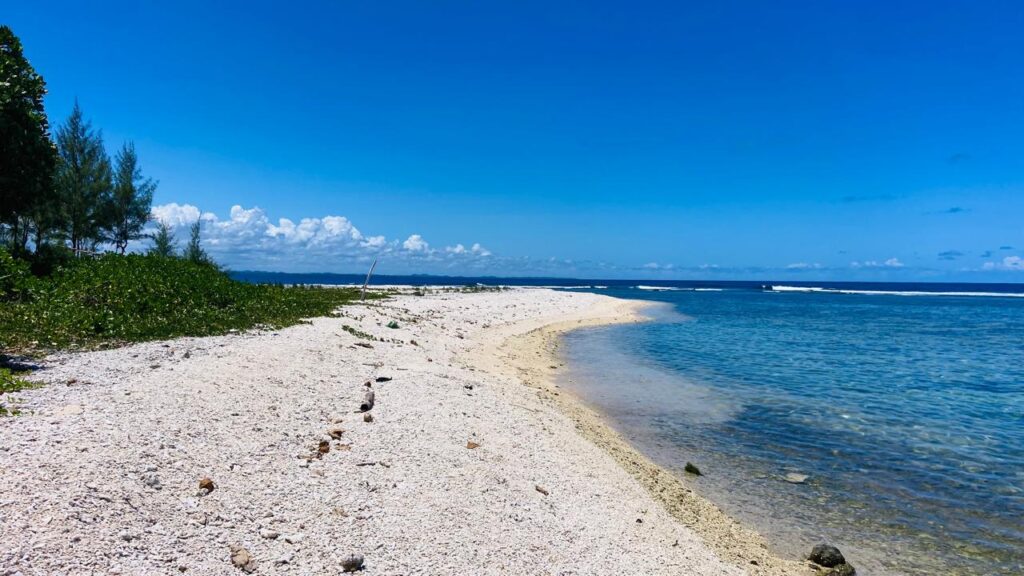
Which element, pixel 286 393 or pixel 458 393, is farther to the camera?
pixel 458 393

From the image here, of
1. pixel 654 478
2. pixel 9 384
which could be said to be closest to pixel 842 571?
pixel 654 478

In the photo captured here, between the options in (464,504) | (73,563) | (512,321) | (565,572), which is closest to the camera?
(73,563)

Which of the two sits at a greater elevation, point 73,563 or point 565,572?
point 73,563

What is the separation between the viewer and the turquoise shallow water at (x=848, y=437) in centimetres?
880

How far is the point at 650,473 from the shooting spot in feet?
34.4

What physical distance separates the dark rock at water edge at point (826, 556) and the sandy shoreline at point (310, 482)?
0.87 feet

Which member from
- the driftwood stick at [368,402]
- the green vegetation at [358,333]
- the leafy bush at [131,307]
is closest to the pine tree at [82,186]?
the leafy bush at [131,307]

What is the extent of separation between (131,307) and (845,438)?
1999 centimetres

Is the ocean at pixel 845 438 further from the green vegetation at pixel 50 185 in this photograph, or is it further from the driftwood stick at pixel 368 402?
the green vegetation at pixel 50 185

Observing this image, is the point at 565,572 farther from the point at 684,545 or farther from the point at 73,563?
the point at 73,563

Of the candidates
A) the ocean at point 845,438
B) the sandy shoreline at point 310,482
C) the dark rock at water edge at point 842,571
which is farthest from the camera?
the ocean at point 845,438

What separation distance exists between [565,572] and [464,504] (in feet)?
5.21

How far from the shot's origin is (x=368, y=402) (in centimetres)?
1010

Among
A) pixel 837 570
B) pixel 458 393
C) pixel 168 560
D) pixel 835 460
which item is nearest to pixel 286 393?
pixel 458 393
